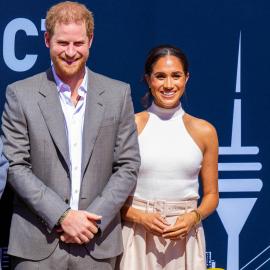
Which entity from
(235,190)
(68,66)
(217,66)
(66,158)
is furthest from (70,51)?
(235,190)

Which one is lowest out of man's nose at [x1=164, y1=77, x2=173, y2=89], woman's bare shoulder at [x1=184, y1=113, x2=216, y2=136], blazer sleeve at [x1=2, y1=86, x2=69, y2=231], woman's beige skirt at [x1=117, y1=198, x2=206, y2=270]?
woman's beige skirt at [x1=117, y1=198, x2=206, y2=270]

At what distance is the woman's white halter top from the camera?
3.17 meters

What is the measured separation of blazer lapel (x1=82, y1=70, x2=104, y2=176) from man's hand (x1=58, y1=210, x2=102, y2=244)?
0.18m

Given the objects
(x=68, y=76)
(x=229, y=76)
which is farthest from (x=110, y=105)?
(x=229, y=76)

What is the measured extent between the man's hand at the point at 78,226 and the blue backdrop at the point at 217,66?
2.53 feet

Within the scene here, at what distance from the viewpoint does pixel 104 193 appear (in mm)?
2938

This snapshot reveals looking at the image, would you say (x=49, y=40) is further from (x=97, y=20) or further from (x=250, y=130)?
(x=250, y=130)

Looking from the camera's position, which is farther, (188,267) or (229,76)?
(229,76)

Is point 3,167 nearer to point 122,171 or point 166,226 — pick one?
point 122,171

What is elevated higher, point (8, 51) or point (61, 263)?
point (8, 51)

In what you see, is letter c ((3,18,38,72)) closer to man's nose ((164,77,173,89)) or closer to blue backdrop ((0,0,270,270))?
blue backdrop ((0,0,270,270))

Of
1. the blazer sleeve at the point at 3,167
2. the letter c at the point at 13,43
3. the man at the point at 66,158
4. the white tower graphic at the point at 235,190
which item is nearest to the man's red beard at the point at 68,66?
the man at the point at 66,158

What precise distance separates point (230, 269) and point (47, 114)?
1.54m

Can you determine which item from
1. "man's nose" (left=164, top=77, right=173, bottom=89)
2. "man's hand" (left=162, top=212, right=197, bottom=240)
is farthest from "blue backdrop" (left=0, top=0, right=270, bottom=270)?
"man's hand" (left=162, top=212, right=197, bottom=240)
